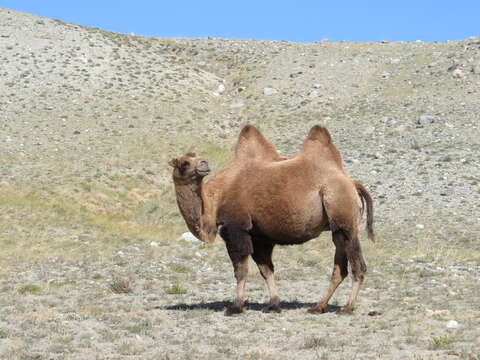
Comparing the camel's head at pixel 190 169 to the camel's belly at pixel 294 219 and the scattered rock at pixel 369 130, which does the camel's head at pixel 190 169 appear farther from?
the scattered rock at pixel 369 130

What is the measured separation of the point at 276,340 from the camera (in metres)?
9.91

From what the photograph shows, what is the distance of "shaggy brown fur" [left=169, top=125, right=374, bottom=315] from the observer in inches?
451

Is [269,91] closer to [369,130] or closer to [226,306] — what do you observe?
[369,130]

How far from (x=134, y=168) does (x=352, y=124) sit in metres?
14.6

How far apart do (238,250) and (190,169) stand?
5.49ft

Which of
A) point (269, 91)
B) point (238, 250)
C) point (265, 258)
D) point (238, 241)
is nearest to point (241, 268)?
point (238, 250)

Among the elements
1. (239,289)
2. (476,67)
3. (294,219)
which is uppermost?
(476,67)

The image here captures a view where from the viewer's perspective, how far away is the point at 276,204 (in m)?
11.5

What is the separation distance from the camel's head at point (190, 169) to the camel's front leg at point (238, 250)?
1077mm

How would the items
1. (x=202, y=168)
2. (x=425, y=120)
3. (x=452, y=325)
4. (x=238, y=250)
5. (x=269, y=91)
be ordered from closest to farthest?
(x=452, y=325)
(x=202, y=168)
(x=238, y=250)
(x=425, y=120)
(x=269, y=91)

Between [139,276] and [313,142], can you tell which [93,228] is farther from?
[313,142]

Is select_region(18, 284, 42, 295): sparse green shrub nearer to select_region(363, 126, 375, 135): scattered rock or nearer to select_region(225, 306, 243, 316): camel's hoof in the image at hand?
select_region(225, 306, 243, 316): camel's hoof

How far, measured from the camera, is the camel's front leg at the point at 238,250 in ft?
38.7

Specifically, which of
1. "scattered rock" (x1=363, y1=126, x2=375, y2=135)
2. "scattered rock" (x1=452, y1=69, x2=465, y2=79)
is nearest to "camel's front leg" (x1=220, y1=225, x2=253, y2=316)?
"scattered rock" (x1=363, y1=126, x2=375, y2=135)
